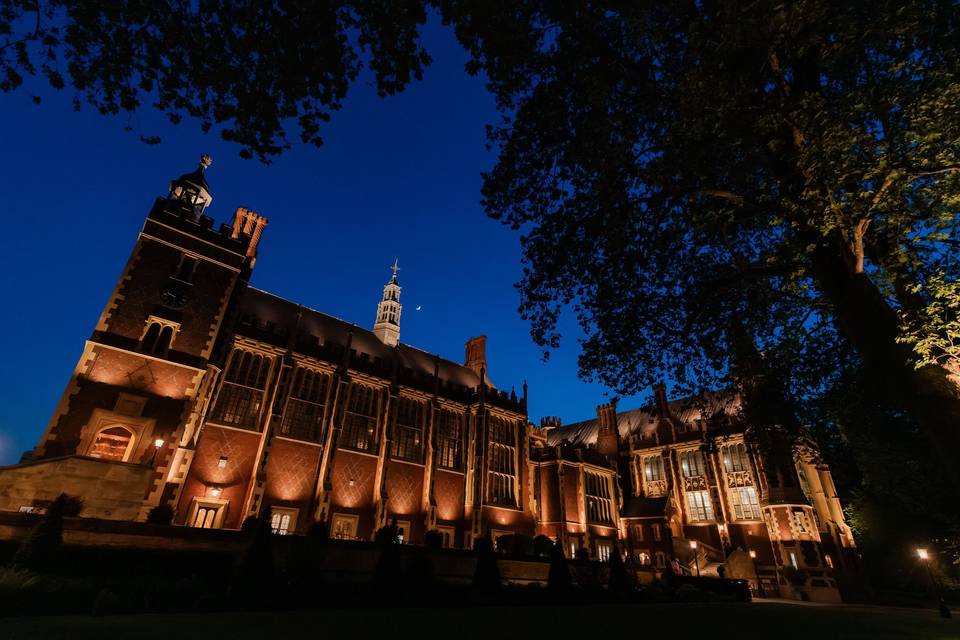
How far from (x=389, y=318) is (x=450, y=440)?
13.6 m

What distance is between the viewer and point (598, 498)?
44812 millimetres

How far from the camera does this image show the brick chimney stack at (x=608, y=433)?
53250 mm

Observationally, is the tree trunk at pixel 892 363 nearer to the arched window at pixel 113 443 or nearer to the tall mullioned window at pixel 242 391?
the arched window at pixel 113 443

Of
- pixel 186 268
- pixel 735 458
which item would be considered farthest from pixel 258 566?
pixel 735 458

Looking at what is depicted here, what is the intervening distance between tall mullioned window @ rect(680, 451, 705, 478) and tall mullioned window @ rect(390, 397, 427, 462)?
100 ft

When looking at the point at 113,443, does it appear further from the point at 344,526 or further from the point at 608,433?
the point at 608,433

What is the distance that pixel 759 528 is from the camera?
4025cm

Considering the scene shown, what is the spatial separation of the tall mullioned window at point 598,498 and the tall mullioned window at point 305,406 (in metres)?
27.6

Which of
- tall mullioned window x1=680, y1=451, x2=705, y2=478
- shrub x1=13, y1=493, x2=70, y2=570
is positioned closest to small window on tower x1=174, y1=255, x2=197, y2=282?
shrub x1=13, y1=493, x2=70, y2=570

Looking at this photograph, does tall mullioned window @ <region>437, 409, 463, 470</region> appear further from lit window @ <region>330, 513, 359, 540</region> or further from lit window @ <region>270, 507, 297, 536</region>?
lit window @ <region>270, 507, 297, 536</region>

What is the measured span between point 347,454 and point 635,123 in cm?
2556

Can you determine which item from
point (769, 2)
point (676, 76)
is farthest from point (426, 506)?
point (769, 2)

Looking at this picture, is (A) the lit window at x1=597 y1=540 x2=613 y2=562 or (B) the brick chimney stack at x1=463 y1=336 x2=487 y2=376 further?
(B) the brick chimney stack at x1=463 y1=336 x2=487 y2=376

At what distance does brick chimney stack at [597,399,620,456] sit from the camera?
53.2 m
